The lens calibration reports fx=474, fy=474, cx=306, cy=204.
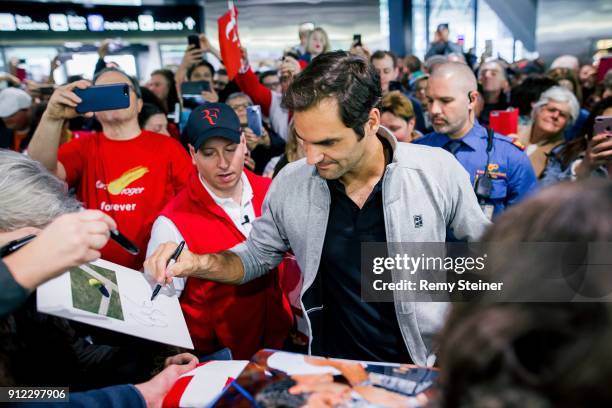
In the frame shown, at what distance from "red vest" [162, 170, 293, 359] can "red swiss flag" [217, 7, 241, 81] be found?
2.10 metres

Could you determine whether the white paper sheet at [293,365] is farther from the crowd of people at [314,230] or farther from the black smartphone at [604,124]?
the black smartphone at [604,124]

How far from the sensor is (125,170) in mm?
2746

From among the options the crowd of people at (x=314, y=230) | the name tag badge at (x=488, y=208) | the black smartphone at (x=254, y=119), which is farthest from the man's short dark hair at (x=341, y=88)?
the black smartphone at (x=254, y=119)

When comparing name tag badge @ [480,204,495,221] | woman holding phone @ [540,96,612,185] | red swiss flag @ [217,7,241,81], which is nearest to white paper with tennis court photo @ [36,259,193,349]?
woman holding phone @ [540,96,612,185]

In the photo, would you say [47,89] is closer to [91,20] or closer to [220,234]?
[220,234]

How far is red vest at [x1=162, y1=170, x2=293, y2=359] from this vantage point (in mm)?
2012

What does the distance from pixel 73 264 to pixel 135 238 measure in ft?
6.03

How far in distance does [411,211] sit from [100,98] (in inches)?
68.1

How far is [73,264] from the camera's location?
3.01ft

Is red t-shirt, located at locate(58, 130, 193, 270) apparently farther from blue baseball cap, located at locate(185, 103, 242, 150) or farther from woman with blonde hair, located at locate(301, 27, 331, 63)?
woman with blonde hair, located at locate(301, 27, 331, 63)

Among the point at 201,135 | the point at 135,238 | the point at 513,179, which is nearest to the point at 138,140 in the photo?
the point at 135,238

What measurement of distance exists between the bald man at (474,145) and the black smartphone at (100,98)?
1954 millimetres

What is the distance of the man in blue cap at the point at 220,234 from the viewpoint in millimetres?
2014

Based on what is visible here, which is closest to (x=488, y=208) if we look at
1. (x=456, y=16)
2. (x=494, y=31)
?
(x=494, y=31)
